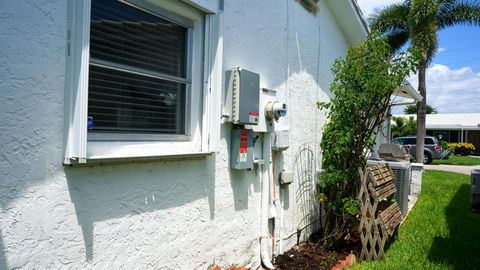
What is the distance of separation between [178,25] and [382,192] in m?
3.79

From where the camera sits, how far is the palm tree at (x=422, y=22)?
1590 centimetres

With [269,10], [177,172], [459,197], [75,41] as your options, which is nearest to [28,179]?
[75,41]

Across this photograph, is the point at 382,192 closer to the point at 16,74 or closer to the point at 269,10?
the point at 269,10

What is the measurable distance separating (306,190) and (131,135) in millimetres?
3476

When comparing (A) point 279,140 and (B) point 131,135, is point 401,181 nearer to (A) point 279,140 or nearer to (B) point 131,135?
(A) point 279,140

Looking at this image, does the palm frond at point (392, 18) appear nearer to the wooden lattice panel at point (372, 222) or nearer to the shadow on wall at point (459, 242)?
the shadow on wall at point (459, 242)

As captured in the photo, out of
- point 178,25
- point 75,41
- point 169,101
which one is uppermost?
point 178,25

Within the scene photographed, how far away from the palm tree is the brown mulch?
439 inches

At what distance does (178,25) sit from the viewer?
3.32 meters

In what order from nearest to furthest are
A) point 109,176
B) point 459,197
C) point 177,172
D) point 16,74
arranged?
1. point 16,74
2. point 109,176
3. point 177,172
4. point 459,197

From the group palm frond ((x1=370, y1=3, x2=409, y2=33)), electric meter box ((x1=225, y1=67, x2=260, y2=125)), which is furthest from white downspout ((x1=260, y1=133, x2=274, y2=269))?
palm frond ((x1=370, y1=3, x2=409, y2=33))

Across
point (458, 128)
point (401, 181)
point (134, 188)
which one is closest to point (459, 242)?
point (401, 181)

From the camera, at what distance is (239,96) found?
3.72 m

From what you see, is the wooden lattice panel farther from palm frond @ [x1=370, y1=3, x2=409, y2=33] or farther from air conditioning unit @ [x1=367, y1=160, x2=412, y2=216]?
palm frond @ [x1=370, y1=3, x2=409, y2=33]
